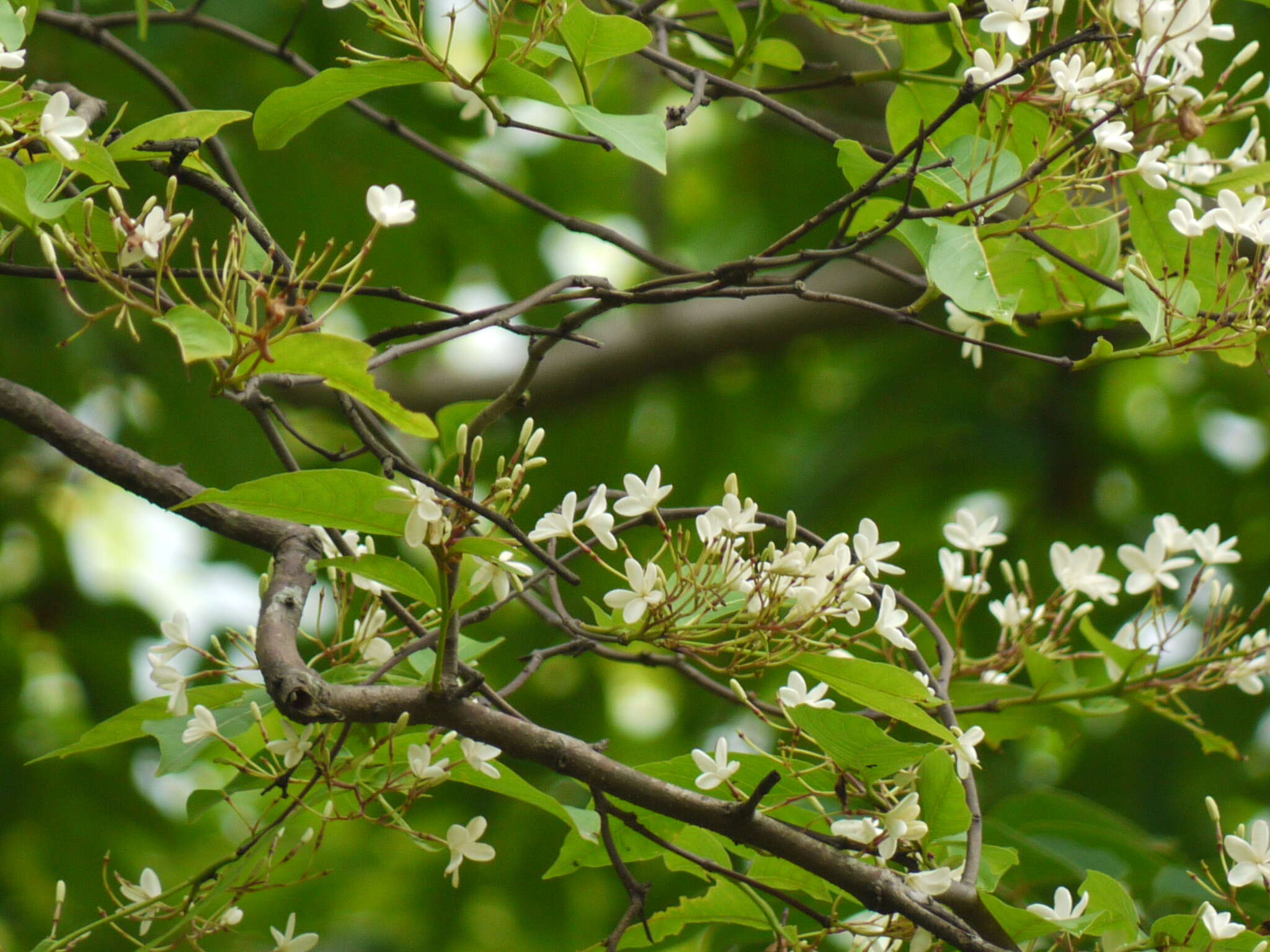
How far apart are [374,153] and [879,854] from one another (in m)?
1.58

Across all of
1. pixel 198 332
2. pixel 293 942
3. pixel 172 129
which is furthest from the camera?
pixel 293 942

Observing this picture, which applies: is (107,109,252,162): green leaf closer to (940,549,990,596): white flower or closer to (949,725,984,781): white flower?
(949,725,984,781): white flower

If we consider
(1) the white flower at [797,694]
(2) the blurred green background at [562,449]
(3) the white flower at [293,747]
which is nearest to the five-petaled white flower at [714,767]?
(1) the white flower at [797,694]

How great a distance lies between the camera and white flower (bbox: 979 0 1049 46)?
0.80 meters

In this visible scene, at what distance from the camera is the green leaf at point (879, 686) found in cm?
72

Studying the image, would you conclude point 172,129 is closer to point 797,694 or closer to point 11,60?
point 11,60

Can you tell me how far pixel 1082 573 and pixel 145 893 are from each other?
30.5 inches

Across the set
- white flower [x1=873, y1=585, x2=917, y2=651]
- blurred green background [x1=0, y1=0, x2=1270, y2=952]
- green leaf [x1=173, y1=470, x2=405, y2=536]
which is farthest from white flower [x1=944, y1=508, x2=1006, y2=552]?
blurred green background [x1=0, y1=0, x2=1270, y2=952]

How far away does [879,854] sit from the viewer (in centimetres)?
76

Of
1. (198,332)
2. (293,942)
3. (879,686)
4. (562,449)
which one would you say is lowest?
(562,449)

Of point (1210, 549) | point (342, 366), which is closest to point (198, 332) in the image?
point (342, 366)

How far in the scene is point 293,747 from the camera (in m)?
0.80

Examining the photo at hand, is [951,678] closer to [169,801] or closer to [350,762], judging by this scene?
[350,762]

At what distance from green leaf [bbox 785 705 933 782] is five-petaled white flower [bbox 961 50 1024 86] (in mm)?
403
